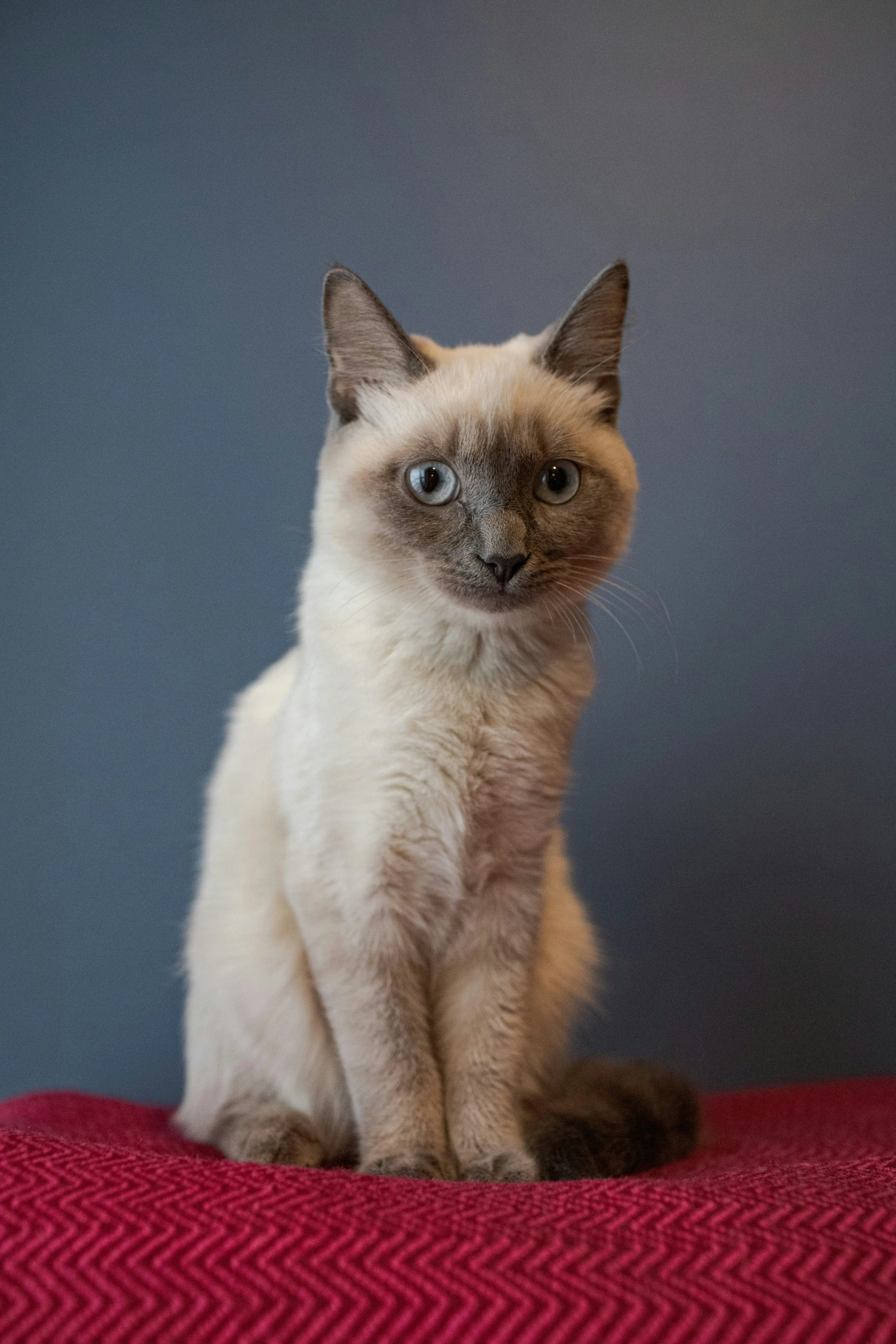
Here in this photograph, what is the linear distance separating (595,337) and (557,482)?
23cm

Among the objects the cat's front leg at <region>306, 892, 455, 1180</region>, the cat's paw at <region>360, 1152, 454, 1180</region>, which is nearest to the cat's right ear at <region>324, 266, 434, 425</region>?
the cat's front leg at <region>306, 892, 455, 1180</region>

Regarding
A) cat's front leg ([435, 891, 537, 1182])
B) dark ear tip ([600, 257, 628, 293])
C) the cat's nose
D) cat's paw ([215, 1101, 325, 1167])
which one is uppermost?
dark ear tip ([600, 257, 628, 293])

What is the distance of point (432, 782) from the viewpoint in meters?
1.33

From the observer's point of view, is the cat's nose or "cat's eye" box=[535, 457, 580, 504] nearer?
the cat's nose

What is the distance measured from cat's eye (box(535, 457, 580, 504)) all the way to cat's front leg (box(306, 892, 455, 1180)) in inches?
21.9

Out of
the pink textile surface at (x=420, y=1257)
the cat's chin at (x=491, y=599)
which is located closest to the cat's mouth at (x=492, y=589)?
the cat's chin at (x=491, y=599)

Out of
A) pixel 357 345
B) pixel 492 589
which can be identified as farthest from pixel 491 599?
pixel 357 345

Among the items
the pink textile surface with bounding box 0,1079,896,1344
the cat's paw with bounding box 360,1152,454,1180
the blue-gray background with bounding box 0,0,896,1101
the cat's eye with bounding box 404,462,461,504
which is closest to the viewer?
the pink textile surface with bounding box 0,1079,896,1344

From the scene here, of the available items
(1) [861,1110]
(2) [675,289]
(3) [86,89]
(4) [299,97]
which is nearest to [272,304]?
(4) [299,97]

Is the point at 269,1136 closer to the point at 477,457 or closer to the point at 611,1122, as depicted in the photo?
the point at 611,1122

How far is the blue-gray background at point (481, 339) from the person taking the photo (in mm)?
2234

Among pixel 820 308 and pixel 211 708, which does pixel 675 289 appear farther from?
pixel 211 708

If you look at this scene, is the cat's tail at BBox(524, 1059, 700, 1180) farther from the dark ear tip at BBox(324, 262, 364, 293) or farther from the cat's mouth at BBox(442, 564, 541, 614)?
the dark ear tip at BBox(324, 262, 364, 293)

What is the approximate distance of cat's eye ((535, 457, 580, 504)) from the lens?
1.39 meters
